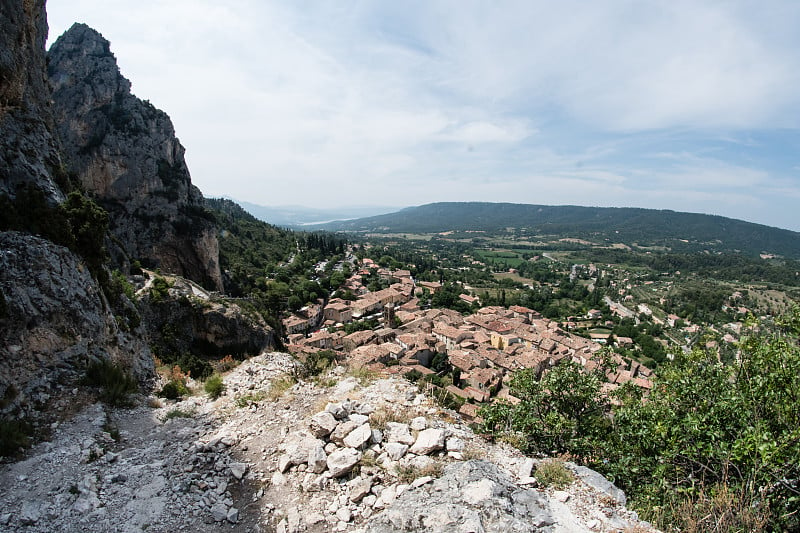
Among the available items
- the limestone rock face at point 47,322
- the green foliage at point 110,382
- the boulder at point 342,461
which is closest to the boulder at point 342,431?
the boulder at point 342,461

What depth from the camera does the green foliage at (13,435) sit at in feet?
18.0

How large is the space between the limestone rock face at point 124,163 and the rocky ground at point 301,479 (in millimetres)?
31381

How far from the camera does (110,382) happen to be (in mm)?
8391

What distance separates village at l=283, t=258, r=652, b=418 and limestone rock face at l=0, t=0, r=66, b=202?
60.2 feet

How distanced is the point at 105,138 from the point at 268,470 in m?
42.4

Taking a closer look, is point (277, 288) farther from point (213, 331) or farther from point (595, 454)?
point (595, 454)

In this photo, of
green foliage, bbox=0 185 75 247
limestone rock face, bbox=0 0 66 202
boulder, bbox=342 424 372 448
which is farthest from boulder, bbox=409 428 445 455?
limestone rock face, bbox=0 0 66 202

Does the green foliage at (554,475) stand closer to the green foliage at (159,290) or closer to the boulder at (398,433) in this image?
the boulder at (398,433)

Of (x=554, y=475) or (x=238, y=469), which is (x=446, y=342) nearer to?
(x=554, y=475)

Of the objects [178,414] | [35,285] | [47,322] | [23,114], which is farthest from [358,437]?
[23,114]

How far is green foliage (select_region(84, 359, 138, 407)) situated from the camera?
26.2 ft

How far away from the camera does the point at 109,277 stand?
11.5 m

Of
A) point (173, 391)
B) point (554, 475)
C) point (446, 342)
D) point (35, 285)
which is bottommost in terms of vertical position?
point (446, 342)

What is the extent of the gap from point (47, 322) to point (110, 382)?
1969 mm
